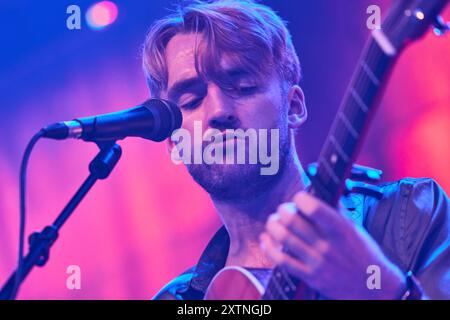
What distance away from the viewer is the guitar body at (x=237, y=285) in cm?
129

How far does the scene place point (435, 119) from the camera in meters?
1.76

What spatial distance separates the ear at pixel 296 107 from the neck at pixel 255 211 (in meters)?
0.11

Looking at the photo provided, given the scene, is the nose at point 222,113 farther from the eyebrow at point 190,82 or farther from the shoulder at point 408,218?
the shoulder at point 408,218

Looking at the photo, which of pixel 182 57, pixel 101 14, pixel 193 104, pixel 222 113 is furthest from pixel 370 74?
pixel 101 14

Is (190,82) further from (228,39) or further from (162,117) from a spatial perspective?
(162,117)

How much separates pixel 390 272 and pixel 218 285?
16.7 inches

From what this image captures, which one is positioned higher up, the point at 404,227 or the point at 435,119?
the point at 435,119

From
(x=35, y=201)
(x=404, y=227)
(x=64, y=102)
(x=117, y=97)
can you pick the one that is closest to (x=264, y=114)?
(x=404, y=227)

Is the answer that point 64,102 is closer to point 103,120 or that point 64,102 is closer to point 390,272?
point 103,120

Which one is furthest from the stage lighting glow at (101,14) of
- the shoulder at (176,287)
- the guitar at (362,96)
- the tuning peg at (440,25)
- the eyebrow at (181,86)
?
the tuning peg at (440,25)

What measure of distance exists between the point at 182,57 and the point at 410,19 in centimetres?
97

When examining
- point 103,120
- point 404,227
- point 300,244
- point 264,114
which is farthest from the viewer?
point 264,114

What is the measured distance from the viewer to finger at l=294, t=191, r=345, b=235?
3.14 ft

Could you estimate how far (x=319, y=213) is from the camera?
0.96 meters
